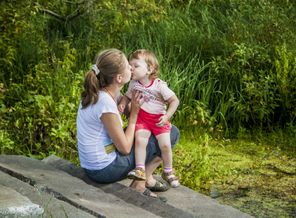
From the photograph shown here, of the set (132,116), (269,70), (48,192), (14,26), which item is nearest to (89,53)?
(14,26)

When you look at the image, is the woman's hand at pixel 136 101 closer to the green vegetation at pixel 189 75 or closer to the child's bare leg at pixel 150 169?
the child's bare leg at pixel 150 169

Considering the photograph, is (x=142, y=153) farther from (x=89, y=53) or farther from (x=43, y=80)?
(x=89, y=53)

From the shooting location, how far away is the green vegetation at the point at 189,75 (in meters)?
6.70

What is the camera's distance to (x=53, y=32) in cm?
970

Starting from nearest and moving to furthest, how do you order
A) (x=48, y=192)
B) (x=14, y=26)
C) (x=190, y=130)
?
(x=48, y=192)
(x=190, y=130)
(x=14, y=26)

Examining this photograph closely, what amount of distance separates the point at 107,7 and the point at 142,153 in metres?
3.00

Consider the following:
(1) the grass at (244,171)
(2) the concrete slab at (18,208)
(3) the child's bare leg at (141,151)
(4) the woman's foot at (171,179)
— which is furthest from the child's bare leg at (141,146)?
(2) the concrete slab at (18,208)

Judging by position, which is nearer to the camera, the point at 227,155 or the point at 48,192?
the point at 48,192

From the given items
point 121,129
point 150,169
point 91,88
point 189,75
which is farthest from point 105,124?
point 189,75

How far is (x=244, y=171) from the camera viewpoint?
6.71 m

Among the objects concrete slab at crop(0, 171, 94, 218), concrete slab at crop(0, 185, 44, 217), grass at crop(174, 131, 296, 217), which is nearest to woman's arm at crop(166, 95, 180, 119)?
grass at crop(174, 131, 296, 217)

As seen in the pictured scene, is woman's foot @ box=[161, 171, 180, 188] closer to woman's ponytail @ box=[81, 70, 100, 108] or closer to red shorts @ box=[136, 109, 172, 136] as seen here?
red shorts @ box=[136, 109, 172, 136]

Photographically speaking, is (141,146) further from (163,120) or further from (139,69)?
(139,69)

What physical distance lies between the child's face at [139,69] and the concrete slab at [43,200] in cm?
112
